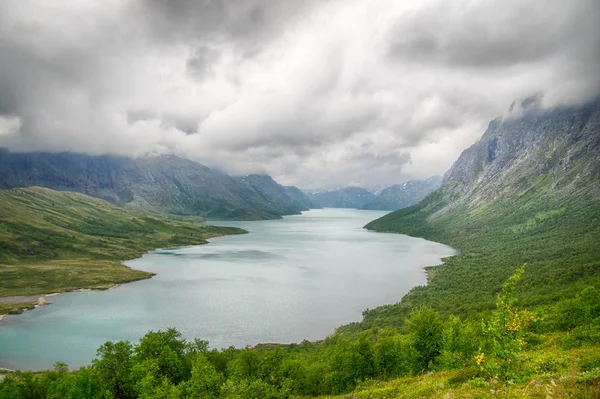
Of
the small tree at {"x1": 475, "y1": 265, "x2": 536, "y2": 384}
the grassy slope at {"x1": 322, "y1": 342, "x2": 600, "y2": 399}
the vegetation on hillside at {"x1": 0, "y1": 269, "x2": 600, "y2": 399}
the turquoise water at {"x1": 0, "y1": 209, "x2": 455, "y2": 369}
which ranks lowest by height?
the turquoise water at {"x1": 0, "y1": 209, "x2": 455, "y2": 369}

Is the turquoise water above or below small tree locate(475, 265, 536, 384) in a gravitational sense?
below

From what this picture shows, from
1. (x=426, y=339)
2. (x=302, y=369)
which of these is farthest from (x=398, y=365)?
(x=302, y=369)

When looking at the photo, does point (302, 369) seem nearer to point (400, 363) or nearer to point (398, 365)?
point (398, 365)

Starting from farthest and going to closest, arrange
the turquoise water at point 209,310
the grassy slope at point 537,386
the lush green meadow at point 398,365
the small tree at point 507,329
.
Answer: the turquoise water at point 209,310 < the lush green meadow at point 398,365 < the grassy slope at point 537,386 < the small tree at point 507,329

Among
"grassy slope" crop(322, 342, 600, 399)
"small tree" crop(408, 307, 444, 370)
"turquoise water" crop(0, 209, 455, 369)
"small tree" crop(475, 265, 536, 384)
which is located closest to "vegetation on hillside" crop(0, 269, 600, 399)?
"small tree" crop(408, 307, 444, 370)

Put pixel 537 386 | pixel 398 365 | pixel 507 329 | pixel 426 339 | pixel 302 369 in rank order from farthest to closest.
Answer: pixel 398 365 < pixel 426 339 < pixel 302 369 < pixel 537 386 < pixel 507 329

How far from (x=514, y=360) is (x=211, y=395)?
31730mm

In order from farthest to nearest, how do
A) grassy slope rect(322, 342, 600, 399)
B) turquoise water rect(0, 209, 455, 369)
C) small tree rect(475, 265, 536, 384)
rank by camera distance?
turquoise water rect(0, 209, 455, 369) → grassy slope rect(322, 342, 600, 399) → small tree rect(475, 265, 536, 384)

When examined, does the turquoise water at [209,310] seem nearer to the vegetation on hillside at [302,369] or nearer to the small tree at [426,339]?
the vegetation on hillside at [302,369]

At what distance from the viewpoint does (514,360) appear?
48.3ft

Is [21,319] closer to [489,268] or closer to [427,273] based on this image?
[427,273]

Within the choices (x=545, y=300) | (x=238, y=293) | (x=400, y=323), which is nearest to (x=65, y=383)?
(x=400, y=323)

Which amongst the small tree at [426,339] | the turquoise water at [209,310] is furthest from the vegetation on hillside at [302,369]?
the turquoise water at [209,310]

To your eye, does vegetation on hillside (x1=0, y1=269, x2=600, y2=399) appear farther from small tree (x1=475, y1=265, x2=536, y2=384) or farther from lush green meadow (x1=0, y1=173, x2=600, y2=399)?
small tree (x1=475, y1=265, x2=536, y2=384)
